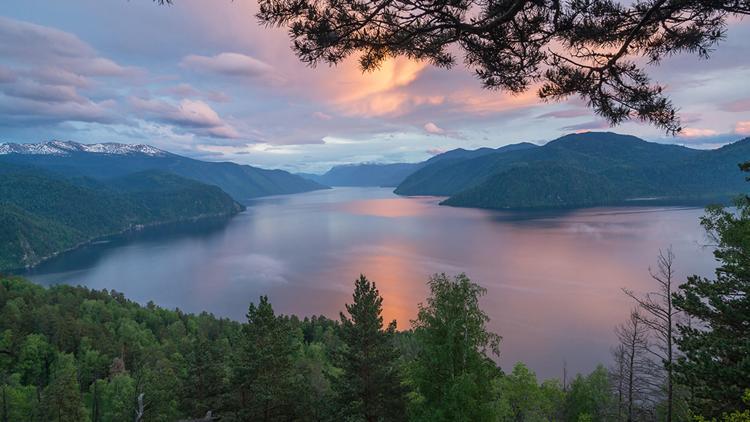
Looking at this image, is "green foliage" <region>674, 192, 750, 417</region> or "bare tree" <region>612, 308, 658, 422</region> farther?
"bare tree" <region>612, 308, 658, 422</region>

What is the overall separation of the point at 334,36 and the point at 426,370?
10698 millimetres

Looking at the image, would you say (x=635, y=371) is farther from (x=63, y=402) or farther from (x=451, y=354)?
(x=63, y=402)

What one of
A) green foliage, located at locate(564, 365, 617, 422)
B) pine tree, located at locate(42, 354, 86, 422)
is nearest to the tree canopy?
green foliage, located at locate(564, 365, 617, 422)

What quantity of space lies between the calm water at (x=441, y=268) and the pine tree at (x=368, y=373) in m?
38.2

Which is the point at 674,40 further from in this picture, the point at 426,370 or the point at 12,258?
the point at 12,258

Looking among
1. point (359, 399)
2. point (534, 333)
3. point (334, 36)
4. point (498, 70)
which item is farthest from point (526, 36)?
point (534, 333)

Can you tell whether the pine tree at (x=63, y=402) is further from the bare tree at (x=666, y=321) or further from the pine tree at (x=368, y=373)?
the bare tree at (x=666, y=321)

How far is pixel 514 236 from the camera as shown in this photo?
140 metres

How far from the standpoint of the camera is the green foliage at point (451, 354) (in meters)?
12.8

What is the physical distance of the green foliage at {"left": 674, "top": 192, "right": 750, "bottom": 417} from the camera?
8.82 m

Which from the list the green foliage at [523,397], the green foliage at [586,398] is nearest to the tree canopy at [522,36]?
the green foliage at [523,397]

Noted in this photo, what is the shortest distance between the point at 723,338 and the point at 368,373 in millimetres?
11411

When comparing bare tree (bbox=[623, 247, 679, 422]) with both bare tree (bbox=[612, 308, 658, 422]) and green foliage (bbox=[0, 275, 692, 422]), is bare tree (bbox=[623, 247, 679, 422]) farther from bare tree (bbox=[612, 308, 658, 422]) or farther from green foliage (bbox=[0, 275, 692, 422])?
green foliage (bbox=[0, 275, 692, 422])

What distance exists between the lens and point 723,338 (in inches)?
380
